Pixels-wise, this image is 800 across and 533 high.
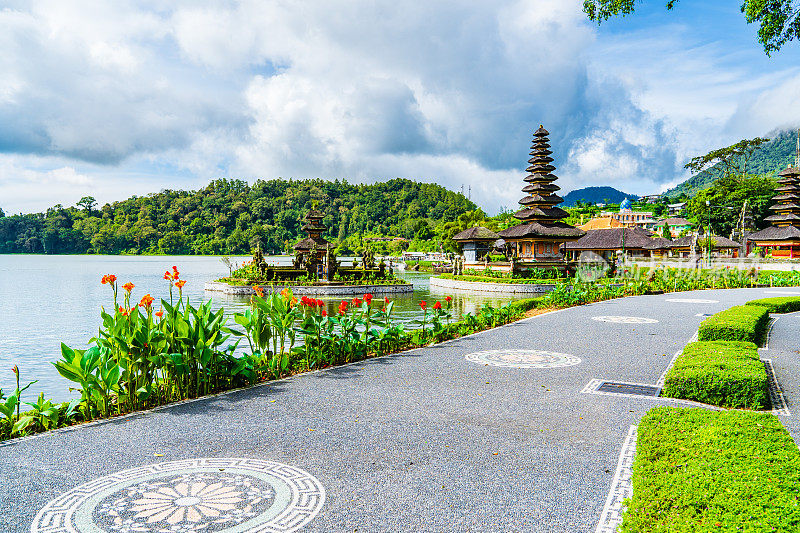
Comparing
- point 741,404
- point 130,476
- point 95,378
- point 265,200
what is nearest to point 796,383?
point 741,404

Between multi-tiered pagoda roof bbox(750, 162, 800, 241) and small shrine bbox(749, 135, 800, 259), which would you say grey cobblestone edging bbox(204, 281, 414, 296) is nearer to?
small shrine bbox(749, 135, 800, 259)

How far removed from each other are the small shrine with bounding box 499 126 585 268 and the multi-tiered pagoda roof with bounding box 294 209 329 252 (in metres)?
12.3

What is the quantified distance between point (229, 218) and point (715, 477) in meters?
100

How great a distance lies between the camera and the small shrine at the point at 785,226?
41625 mm

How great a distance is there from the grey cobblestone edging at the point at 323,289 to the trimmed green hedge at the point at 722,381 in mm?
20672

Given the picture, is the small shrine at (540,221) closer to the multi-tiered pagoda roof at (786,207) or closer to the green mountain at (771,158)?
the multi-tiered pagoda roof at (786,207)

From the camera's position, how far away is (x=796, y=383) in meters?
5.91

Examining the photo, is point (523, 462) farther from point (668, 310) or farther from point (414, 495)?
point (668, 310)

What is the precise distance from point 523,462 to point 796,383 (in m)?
4.34

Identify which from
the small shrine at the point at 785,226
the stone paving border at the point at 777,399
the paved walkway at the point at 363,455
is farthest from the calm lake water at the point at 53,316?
the small shrine at the point at 785,226

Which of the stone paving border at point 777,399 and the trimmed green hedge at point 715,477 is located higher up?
the trimmed green hedge at point 715,477

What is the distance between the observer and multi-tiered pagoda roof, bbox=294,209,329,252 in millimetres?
32728

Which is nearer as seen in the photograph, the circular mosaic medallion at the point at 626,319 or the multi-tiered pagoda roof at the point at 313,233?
the circular mosaic medallion at the point at 626,319

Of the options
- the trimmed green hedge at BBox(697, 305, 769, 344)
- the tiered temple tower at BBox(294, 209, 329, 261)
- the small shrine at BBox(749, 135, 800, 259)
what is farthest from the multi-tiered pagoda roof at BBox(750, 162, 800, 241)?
the trimmed green hedge at BBox(697, 305, 769, 344)
